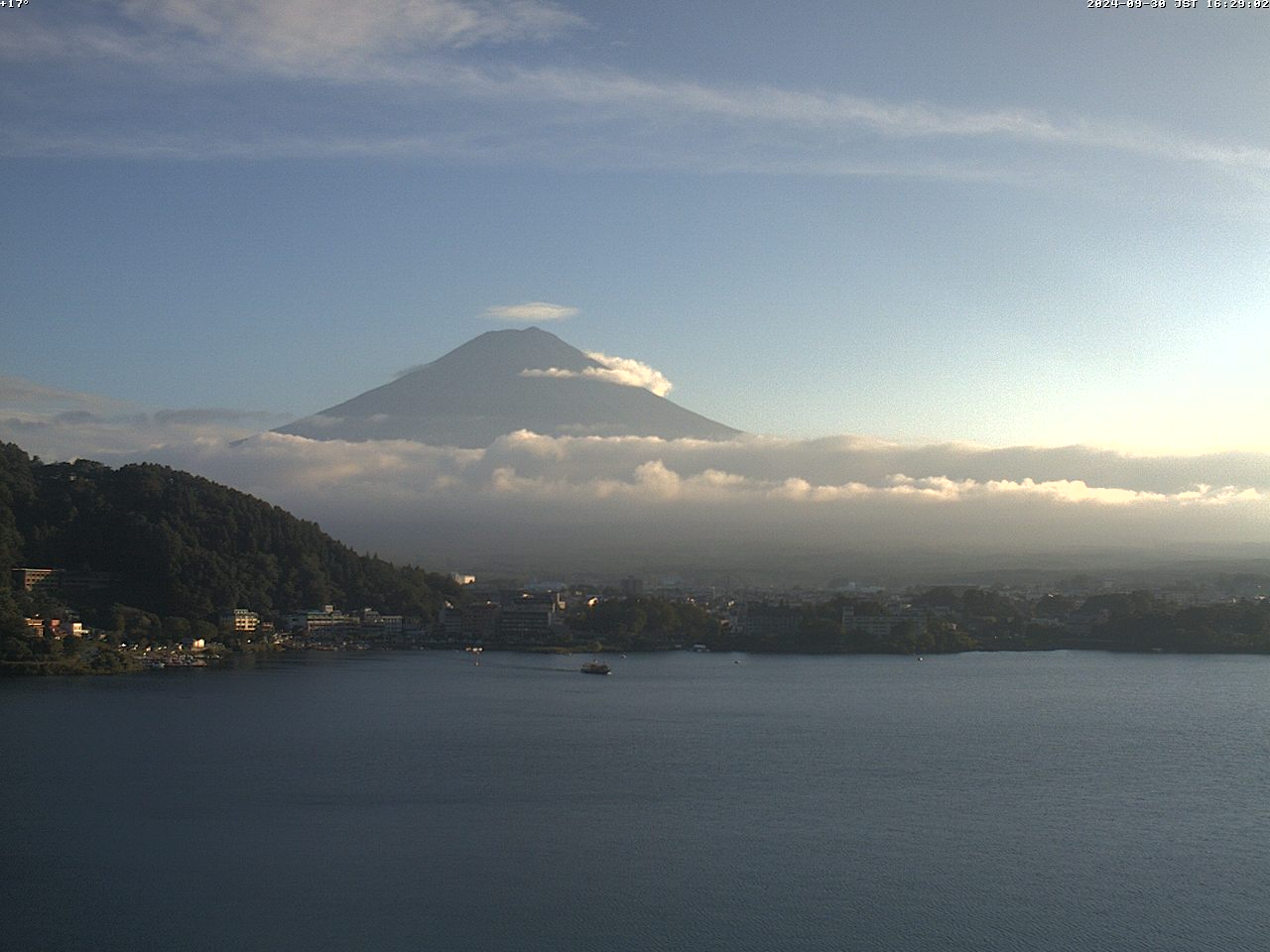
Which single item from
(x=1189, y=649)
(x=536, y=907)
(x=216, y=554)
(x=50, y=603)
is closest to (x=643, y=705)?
(x=536, y=907)

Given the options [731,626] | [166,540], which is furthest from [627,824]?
[731,626]

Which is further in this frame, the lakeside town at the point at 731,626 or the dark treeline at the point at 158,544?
the lakeside town at the point at 731,626

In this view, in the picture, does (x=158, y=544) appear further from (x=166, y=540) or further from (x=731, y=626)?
(x=731, y=626)

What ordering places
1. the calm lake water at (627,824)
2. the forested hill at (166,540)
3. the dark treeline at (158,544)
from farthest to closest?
1. the forested hill at (166,540)
2. the dark treeline at (158,544)
3. the calm lake water at (627,824)

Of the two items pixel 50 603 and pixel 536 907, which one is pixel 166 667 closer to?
pixel 50 603

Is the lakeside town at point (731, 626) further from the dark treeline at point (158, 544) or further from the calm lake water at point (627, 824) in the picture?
the calm lake water at point (627, 824)

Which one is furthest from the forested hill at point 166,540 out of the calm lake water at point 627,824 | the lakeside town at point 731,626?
the calm lake water at point 627,824
